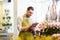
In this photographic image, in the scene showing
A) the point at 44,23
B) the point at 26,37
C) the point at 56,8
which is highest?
the point at 56,8

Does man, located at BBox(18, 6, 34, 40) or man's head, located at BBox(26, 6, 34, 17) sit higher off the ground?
man's head, located at BBox(26, 6, 34, 17)

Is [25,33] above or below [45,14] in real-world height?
below

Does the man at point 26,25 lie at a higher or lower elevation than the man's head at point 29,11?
lower

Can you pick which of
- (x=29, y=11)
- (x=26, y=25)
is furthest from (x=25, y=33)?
(x=29, y=11)

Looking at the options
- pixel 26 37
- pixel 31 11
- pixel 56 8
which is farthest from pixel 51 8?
pixel 26 37

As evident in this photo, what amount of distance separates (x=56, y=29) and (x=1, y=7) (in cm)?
271

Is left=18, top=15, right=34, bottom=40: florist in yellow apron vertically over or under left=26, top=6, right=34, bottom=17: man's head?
under

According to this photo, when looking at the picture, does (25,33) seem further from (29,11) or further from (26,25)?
(29,11)

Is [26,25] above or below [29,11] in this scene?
below

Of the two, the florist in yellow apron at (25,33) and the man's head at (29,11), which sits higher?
the man's head at (29,11)

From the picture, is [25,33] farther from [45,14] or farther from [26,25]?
[45,14]

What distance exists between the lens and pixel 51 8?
3.35 feet

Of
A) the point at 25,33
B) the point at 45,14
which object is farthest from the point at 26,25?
the point at 45,14

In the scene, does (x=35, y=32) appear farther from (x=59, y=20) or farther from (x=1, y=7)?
(x=1, y=7)
